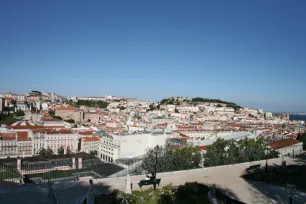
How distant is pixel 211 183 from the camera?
44.0 feet

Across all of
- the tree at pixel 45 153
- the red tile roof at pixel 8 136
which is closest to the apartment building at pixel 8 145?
the red tile roof at pixel 8 136

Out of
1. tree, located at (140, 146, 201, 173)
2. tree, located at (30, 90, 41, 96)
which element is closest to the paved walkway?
tree, located at (140, 146, 201, 173)

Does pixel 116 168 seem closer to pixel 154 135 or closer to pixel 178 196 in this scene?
pixel 154 135

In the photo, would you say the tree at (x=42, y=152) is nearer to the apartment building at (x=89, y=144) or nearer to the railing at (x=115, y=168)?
the apartment building at (x=89, y=144)

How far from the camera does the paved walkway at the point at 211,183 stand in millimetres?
10773

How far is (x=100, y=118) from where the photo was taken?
70.3m

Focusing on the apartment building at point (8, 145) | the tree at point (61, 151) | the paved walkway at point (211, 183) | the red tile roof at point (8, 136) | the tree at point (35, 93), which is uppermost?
the tree at point (35, 93)

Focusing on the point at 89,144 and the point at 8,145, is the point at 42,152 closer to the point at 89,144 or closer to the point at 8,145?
the point at 8,145

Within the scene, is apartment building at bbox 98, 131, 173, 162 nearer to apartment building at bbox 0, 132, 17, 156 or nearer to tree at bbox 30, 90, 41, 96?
apartment building at bbox 0, 132, 17, 156

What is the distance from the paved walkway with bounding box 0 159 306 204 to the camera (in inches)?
424

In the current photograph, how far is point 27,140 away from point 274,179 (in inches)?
1186

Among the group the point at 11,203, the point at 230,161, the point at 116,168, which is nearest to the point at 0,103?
the point at 116,168

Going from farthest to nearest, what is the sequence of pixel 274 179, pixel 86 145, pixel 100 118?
1. pixel 100 118
2. pixel 86 145
3. pixel 274 179

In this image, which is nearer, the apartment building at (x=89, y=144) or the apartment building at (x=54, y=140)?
the apartment building at (x=54, y=140)
